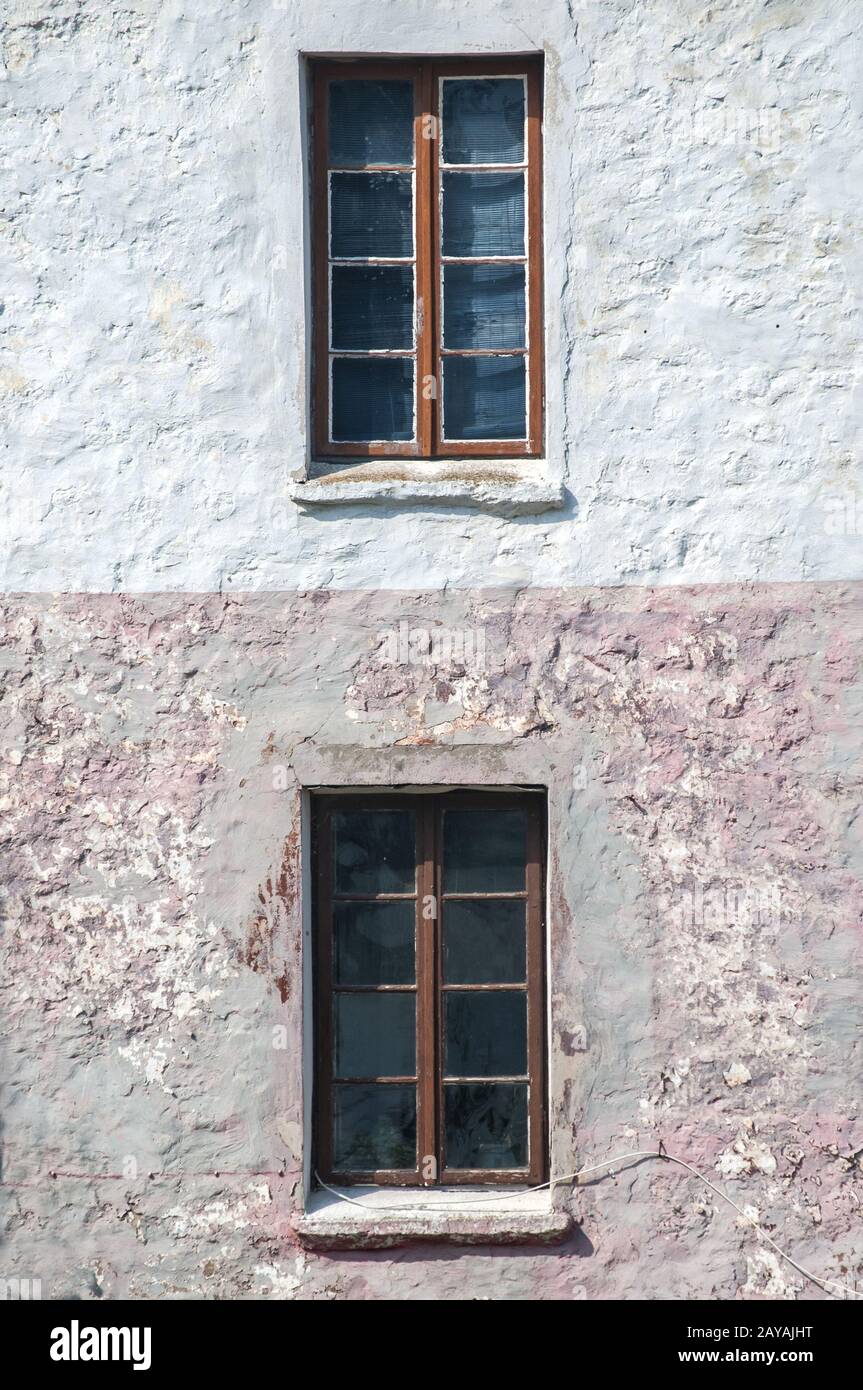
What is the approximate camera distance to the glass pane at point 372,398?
522cm

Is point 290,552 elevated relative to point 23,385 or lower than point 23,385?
lower

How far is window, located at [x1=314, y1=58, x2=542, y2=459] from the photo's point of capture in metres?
5.17

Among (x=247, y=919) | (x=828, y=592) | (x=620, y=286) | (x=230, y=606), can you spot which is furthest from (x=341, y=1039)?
(x=620, y=286)

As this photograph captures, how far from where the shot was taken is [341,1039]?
5.12 meters

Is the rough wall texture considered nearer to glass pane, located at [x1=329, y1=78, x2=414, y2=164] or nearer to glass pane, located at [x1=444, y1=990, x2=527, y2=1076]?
glass pane, located at [x1=444, y1=990, x2=527, y2=1076]

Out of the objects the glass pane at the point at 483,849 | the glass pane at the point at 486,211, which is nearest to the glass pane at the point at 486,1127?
the glass pane at the point at 483,849

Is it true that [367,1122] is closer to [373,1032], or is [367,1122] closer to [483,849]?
[373,1032]

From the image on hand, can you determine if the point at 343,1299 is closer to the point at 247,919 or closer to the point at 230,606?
the point at 247,919

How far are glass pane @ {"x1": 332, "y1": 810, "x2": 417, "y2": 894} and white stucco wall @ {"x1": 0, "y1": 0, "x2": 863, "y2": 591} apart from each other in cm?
96

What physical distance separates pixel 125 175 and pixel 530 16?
172cm

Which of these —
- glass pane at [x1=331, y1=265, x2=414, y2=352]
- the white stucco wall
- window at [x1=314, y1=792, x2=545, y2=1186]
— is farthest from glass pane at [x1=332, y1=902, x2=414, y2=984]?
glass pane at [x1=331, y1=265, x2=414, y2=352]

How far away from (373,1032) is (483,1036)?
442mm

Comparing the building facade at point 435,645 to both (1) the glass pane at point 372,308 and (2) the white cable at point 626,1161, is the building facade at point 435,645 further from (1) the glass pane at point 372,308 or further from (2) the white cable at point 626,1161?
(1) the glass pane at point 372,308

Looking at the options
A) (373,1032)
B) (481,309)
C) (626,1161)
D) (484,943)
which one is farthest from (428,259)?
(626,1161)
